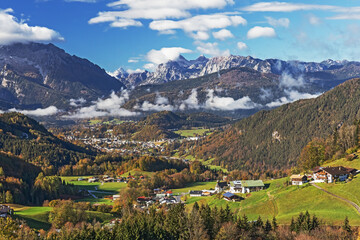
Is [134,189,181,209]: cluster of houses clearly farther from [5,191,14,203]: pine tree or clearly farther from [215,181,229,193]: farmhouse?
[5,191,14,203]: pine tree

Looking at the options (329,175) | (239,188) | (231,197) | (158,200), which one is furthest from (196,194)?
(329,175)

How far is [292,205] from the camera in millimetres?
107438

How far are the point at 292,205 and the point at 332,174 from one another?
17.4 meters

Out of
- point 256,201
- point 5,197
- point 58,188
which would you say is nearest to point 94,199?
point 58,188

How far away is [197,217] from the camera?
294ft

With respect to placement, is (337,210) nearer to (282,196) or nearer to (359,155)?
(282,196)

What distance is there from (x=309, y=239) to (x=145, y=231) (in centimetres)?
3536

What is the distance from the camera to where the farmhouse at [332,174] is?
113875mm

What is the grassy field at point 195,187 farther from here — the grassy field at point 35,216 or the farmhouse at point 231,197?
the grassy field at point 35,216

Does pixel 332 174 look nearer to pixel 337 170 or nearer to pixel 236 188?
pixel 337 170

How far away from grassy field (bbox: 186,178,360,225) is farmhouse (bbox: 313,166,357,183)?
16.9ft

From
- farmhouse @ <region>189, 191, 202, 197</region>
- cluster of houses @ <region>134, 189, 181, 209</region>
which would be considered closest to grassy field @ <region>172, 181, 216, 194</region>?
cluster of houses @ <region>134, 189, 181, 209</region>

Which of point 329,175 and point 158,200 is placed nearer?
point 329,175

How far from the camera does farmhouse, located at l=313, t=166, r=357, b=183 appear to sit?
11388 centimetres
